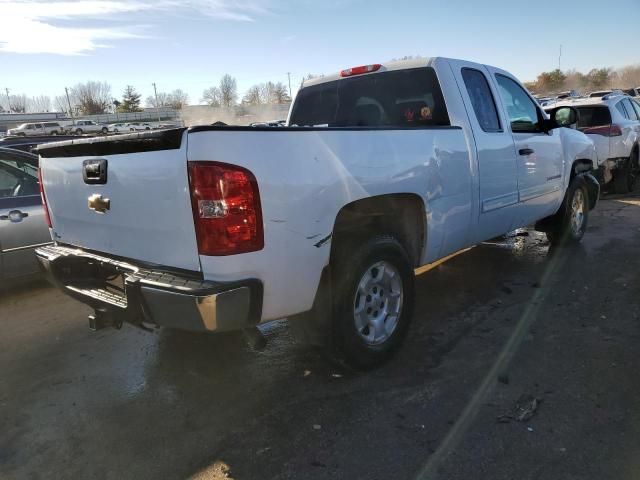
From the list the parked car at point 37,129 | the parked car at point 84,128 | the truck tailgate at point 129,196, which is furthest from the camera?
the parked car at point 84,128

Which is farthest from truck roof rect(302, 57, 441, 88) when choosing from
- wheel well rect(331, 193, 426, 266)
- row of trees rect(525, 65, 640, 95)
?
row of trees rect(525, 65, 640, 95)

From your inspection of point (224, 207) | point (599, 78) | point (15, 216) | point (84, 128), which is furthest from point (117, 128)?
point (599, 78)

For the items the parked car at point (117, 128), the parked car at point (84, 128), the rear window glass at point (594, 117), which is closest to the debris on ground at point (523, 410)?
the rear window glass at point (594, 117)

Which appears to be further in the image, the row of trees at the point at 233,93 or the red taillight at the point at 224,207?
the row of trees at the point at 233,93

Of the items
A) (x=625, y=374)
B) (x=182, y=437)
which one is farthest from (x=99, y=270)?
(x=625, y=374)

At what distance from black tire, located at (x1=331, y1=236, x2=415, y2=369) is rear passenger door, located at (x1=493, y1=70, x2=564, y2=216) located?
1.98 meters

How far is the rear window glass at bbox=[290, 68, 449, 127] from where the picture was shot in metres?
4.12

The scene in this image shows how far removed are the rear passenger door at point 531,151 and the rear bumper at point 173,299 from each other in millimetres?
3288

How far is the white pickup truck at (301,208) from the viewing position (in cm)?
245

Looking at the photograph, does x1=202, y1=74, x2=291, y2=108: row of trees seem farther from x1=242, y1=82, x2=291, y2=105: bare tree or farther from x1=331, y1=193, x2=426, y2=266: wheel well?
x1=331, y1=193, x2=426, y2=266: wheel well

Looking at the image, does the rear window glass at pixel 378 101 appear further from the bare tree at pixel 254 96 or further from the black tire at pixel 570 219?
the bare tree at pixel 254 96

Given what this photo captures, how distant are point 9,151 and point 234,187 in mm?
4155

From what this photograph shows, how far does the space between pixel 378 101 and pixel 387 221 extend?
1474 mm

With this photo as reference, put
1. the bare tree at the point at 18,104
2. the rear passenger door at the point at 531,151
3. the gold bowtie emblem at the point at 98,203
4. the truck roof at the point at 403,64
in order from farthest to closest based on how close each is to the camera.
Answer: the bare tree at the point at 18,104, the rear passenger door at the point at 531,151, the truck roof at the point at 403,64, the gold bowtie emblem at the point at 98,203
